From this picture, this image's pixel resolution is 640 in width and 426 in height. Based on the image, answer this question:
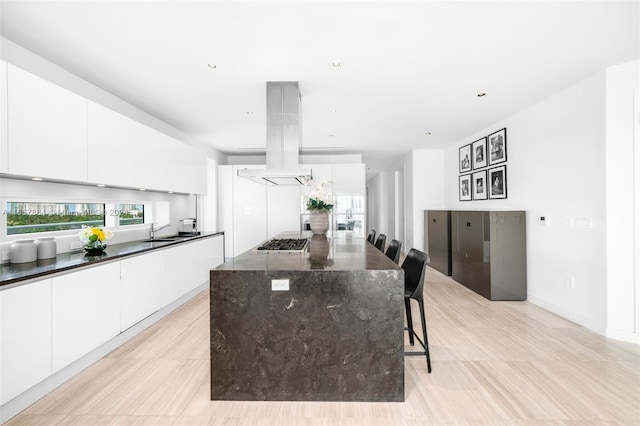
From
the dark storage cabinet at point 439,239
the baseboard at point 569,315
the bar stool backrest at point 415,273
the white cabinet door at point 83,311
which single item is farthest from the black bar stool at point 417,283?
the dark storage cabinet at point 439,239

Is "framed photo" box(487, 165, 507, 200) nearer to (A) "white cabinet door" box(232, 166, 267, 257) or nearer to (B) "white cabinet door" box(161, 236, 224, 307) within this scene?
(A) "white cabinet door" box(232, 166, 267, 257)

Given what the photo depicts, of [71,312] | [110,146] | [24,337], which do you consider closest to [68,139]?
[110,146]

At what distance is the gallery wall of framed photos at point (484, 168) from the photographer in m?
4.58

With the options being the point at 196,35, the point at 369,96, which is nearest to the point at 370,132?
the point at 369,96

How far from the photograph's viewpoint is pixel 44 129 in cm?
218

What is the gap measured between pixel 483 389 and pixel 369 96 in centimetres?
304

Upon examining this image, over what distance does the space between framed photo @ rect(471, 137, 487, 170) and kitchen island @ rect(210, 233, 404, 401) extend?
4.16 metres

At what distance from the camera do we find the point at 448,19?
6.88ft

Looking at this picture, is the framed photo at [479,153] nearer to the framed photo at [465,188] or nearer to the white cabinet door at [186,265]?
the framed photo at [465,188]

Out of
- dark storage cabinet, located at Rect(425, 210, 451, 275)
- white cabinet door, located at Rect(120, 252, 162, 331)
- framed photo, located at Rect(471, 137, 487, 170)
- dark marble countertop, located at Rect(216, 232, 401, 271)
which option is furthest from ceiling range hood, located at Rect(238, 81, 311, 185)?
framed photo, located at Rect(471, 137, 487, 170)

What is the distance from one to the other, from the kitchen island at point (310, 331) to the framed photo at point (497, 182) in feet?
11.8

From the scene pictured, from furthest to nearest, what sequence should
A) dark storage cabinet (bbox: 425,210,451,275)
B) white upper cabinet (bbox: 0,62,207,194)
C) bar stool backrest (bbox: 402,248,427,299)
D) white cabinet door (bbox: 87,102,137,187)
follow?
dark storage cabinet (bbox: 425,210,451,275) < white cabinet door (bbox: 87,102,137,187) < bar stool backrest (bbox: 402,248,427,299) < white upper cabinet (bbox: 0,62,207,194)

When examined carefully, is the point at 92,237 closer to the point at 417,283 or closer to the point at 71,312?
the point at 71,312

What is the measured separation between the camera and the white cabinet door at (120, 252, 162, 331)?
2.71m
